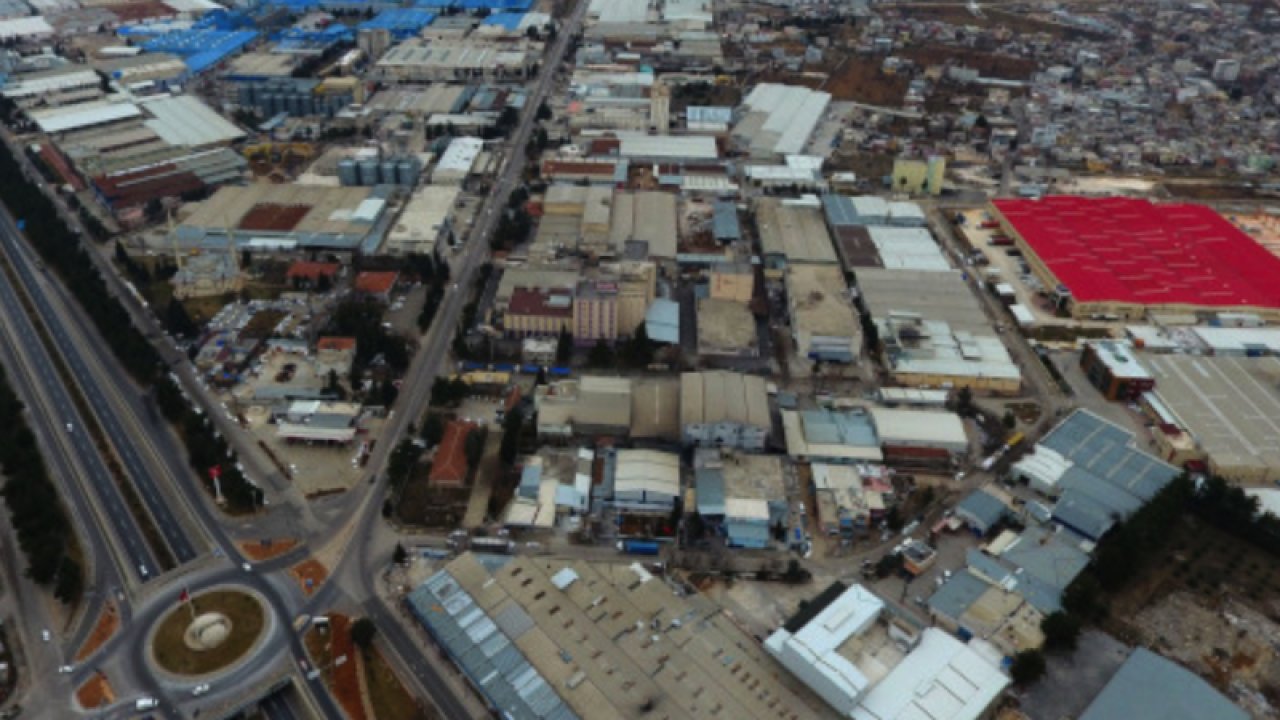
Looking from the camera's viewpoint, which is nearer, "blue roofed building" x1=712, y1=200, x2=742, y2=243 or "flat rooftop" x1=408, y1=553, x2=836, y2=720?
"flat rooftop" x1=408, y1=553, x2=836, y2=720

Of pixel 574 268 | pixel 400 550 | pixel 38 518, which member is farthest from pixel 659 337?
pixel 38 518

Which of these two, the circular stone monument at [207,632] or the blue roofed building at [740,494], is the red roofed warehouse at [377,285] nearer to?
the blue roofed building at [740,494]

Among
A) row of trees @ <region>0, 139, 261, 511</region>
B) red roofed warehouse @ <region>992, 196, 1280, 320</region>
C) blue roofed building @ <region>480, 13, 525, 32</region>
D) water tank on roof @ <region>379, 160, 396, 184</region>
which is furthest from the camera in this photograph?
blue roofed building @ <region>480, 13, 525, 32</region>

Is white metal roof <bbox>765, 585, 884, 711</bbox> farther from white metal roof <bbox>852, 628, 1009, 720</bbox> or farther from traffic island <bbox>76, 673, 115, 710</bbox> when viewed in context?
traffic island <bbox>76, 673, 115, 710</bbox>

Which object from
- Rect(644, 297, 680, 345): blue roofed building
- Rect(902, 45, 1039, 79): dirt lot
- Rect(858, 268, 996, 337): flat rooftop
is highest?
Rect(644, 297, 680, 345): blue roofed building

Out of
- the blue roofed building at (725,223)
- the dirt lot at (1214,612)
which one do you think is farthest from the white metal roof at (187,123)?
the dirt lot at (1214,612)

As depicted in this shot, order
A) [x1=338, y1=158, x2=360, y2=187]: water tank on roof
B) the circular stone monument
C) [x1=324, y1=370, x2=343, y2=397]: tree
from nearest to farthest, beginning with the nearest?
the circular stone monument, [x1=324, y1=370, x2=343, y2=397]: tree, [x1=338, y1=158, x2=360, y2=187]: water tank on roof

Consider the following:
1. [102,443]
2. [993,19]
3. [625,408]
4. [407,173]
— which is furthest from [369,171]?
[993,19]

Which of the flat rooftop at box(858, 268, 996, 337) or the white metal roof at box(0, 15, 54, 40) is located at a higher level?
the flat rooftop at box(858, 268, 996, 337)

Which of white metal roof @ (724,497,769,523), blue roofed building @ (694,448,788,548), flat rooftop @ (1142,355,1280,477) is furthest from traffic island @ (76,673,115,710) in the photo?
flat rooftop @ (1142,355,1280,477)
